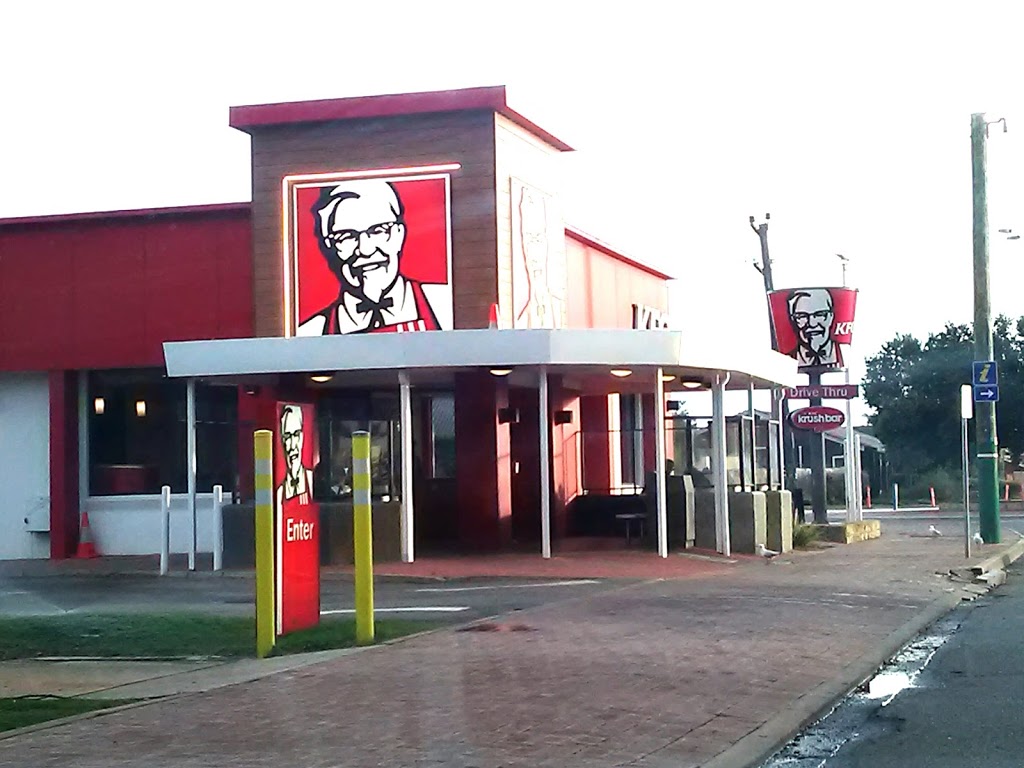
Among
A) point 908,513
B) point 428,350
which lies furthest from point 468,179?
point 908,513

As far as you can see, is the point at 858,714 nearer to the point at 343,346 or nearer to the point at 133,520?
the point at 343,346

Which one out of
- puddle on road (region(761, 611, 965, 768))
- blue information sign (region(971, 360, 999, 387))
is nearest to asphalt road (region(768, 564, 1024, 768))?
puddle on road (region(761, 611, 965, 768))

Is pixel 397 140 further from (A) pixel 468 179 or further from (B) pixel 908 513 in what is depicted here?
(B) pixel 908 513

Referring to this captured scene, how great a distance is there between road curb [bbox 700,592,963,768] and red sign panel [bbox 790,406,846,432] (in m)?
14.4

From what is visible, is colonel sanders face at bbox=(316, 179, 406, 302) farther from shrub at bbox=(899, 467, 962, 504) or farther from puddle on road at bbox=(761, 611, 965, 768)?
shrub at bbox=(899, 467, 962, 504)

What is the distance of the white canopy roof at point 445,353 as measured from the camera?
21375 millimetres

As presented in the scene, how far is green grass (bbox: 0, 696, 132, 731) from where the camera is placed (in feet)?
32.9

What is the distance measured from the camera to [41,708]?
34.7 feet

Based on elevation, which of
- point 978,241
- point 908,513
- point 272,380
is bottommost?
point 908,513

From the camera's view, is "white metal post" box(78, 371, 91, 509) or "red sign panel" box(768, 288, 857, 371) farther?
"red sign panel" box(768, 288, 857, 371)

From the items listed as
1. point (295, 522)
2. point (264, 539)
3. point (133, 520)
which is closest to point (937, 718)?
point (264, 539)

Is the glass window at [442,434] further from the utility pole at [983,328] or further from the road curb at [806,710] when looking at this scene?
the road curb at [806,710]

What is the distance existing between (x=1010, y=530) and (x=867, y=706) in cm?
2457

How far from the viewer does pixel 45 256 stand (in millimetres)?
27688
